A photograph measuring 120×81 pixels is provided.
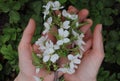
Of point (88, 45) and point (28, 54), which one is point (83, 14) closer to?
point (88, 45)

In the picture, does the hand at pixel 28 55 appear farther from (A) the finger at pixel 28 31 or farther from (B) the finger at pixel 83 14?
(B) the finger at pixel 83 14

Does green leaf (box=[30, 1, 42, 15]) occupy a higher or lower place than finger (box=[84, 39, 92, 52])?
higher

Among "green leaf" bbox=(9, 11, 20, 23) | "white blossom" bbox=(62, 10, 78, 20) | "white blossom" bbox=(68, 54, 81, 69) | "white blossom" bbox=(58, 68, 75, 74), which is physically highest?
"white blossom" bbox=(62, 10, 78, 20)

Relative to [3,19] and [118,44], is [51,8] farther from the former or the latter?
[3,19]

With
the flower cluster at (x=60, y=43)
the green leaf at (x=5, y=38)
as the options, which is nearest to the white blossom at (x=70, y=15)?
the flower cluster at (x=60, y=43)

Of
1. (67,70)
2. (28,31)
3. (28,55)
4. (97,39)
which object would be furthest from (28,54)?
(97,39)

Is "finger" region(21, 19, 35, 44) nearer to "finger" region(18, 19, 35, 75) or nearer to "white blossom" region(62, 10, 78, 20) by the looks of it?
"finger" region(18, 19, 35, 75)

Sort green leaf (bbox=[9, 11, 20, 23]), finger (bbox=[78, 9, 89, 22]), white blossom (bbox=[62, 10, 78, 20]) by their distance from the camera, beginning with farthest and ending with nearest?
green leaf (bbox=[9, 11, 20, 23]) → finger (bbox=[78, 9, 89, 22]) → white blossom (bbox=[62, 10, 78, 20])

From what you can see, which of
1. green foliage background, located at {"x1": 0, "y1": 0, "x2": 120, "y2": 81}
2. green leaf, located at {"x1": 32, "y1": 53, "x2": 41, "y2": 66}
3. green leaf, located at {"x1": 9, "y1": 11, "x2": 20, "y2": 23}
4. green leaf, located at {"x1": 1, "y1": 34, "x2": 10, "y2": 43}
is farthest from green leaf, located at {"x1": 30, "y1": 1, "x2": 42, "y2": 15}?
green leaf, located at {"x1": 32, "y1": 53, "x2": 41, "y2": 66}

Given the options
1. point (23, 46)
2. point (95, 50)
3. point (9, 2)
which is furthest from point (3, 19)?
point (95, 50)
